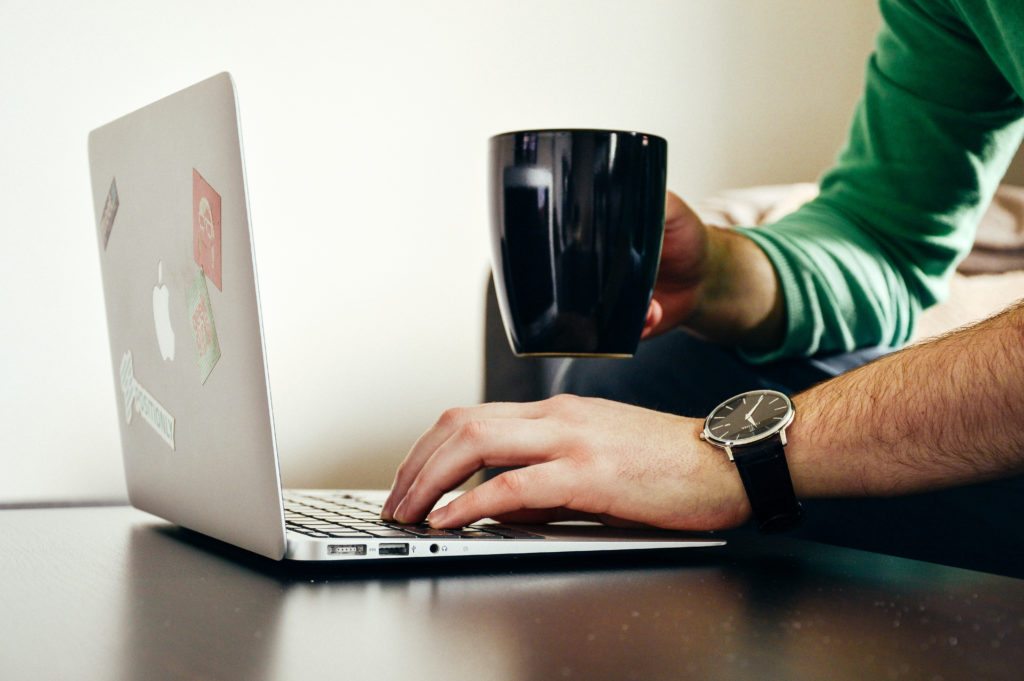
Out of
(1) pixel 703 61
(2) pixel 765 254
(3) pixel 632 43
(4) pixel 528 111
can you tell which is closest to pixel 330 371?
(4) pixel 528 111

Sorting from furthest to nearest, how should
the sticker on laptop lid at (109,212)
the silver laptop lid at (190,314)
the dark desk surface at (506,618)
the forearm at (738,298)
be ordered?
the forearm at (738,298), the sticker on laptop lid at (109,212), the silver laptop lid at (190,314), the dark desk surface at (506,618)

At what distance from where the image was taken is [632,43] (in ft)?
4.97

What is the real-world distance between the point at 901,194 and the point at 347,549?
896 millimetres

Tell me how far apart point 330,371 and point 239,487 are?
736mm

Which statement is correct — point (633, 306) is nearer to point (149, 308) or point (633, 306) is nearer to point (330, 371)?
point (149, 308)

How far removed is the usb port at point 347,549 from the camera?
0.54 m

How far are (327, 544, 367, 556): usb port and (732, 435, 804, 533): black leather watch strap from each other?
27 cm

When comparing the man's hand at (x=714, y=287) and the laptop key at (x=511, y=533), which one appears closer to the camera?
the laptop key at (x=511, y=533)

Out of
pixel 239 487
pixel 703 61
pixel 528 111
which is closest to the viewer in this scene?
pixel 239 487

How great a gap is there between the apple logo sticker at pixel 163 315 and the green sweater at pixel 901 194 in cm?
67

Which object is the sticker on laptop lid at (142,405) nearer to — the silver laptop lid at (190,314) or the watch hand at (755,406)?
the silver laptop lid at (190,314)

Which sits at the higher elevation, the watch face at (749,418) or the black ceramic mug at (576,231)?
the black ceramic mug at (576,231)

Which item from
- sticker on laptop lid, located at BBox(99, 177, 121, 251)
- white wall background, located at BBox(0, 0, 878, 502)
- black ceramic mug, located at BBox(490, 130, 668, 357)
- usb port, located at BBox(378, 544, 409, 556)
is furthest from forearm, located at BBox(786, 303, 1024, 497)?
white wall background, located at BBox(0, 0, 878, 502)

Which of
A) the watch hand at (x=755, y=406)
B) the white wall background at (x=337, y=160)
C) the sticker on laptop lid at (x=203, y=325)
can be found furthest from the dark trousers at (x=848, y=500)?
the sticker on laptop lid at (x=203, y=325)
